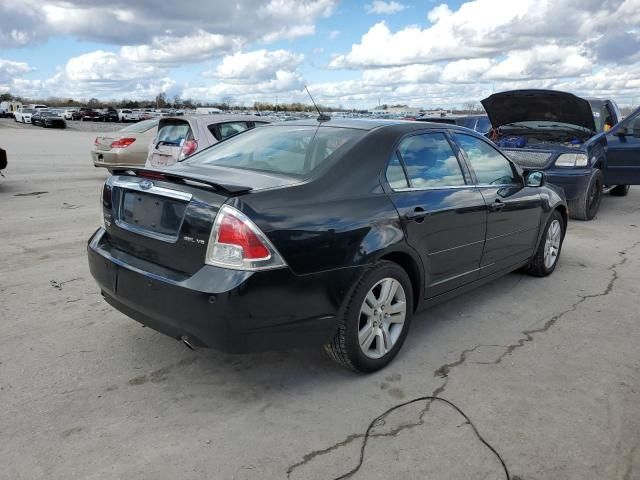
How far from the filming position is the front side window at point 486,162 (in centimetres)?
441

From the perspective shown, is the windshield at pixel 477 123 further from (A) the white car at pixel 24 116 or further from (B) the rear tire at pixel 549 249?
(A) the white car at pixel 24 116

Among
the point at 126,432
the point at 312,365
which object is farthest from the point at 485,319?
the point at 126,432

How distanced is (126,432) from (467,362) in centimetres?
216

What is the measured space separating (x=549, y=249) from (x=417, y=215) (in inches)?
104

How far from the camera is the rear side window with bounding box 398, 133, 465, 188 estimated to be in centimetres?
380

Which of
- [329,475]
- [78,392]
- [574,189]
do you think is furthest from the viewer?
[574,189]

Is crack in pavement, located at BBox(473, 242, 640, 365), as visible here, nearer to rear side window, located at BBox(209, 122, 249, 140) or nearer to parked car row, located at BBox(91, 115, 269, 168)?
parked car row, located at BBox(91, 115, 269, 168)

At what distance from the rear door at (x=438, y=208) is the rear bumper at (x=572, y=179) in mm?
5072

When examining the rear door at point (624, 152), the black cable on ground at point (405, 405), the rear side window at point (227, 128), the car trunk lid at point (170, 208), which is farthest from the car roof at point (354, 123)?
the rear door at point (624, 152)

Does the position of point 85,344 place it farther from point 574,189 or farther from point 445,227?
point 574,189

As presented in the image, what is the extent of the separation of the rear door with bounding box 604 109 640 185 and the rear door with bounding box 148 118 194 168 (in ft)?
23.1

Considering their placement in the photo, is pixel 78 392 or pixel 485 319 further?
pixel 485 319

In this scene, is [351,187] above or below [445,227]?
above

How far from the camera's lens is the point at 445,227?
3.87m
